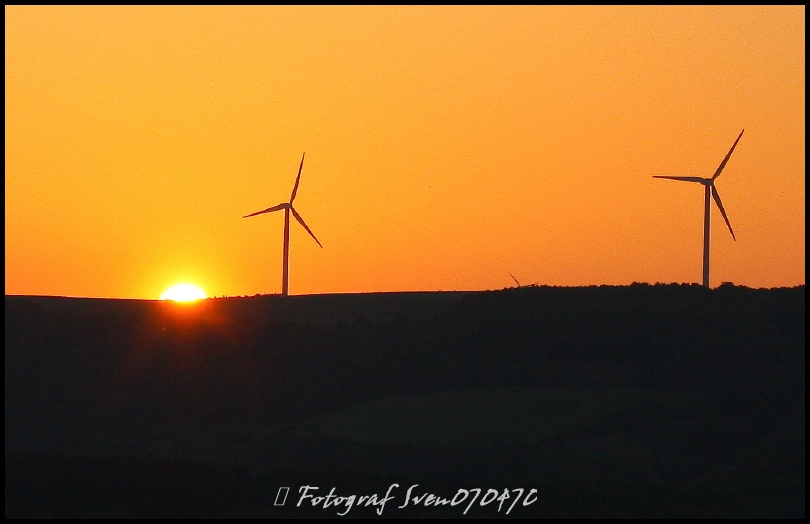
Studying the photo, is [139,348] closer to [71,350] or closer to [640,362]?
[71,350]

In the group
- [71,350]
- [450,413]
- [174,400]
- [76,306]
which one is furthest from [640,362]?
[76,306]

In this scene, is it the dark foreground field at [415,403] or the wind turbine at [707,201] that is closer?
the dark foreground field at [415,403]

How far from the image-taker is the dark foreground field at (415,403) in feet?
144

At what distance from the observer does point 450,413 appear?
58812 mm

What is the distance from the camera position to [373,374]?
6681 cm

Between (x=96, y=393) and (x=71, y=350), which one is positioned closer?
(x=96, y=393)

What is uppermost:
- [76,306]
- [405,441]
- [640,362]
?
[76,306]

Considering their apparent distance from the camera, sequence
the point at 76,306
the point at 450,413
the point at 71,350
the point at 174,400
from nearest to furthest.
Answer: the point at 450,413, the point at 174,400, the point at 71,350, the point at 76,306

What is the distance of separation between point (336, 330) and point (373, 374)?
18.6 ft

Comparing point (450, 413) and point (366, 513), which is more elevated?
point (450, 413)

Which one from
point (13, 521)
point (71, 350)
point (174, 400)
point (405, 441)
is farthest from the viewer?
point (71, 350)

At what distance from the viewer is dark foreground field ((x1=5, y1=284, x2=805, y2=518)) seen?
43781mm

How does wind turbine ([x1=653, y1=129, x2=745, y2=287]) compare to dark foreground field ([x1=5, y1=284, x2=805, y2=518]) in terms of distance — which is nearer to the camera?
dark foreground field ([x1=5, y1=284, x2=805, y2=518])

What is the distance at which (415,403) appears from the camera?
61.4 meters
